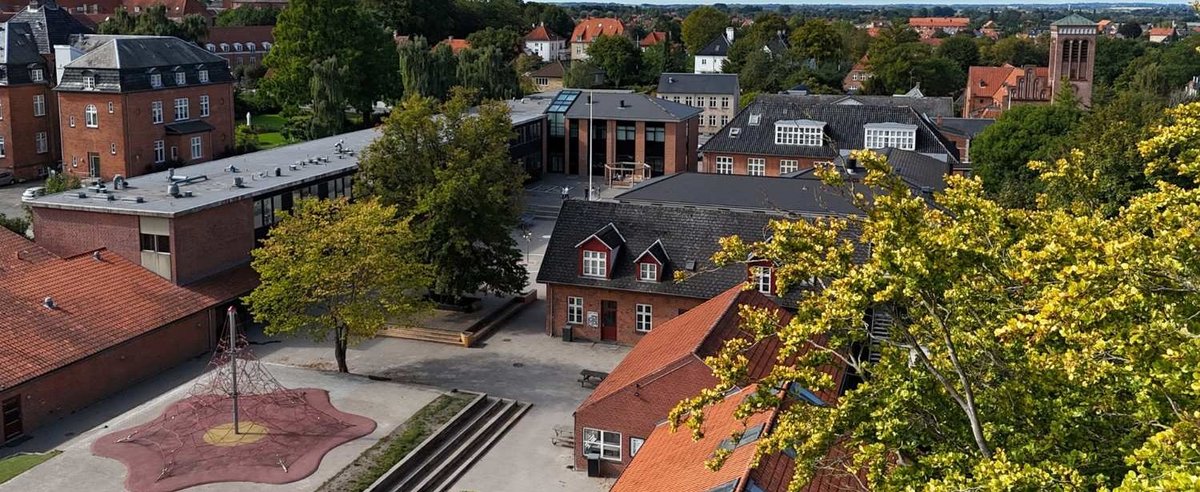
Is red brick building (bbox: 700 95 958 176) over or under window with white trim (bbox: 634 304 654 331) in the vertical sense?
over

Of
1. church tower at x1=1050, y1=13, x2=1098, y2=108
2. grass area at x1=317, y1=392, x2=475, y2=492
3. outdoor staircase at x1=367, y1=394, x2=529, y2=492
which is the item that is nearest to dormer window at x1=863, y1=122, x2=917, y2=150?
church tower at x1=1050, y1=13, x2=1098, y2=108

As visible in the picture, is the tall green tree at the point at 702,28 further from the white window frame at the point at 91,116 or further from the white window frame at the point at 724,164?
the white window frame at the point at 91,116

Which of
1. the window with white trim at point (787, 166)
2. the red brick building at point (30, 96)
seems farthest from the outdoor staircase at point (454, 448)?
the red brick building at point (30, 96)

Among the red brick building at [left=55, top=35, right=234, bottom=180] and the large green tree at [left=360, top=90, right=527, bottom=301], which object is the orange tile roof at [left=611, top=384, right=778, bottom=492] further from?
the red brick building at [left=55, top=35, right=234, bottom=180]

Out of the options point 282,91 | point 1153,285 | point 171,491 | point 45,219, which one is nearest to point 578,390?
point 171,491

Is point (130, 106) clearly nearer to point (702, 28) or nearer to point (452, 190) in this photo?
point (452, 190)

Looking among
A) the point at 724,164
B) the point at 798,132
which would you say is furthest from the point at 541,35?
the point at 798,132

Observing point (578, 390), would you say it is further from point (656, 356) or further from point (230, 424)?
point (230, 424)
